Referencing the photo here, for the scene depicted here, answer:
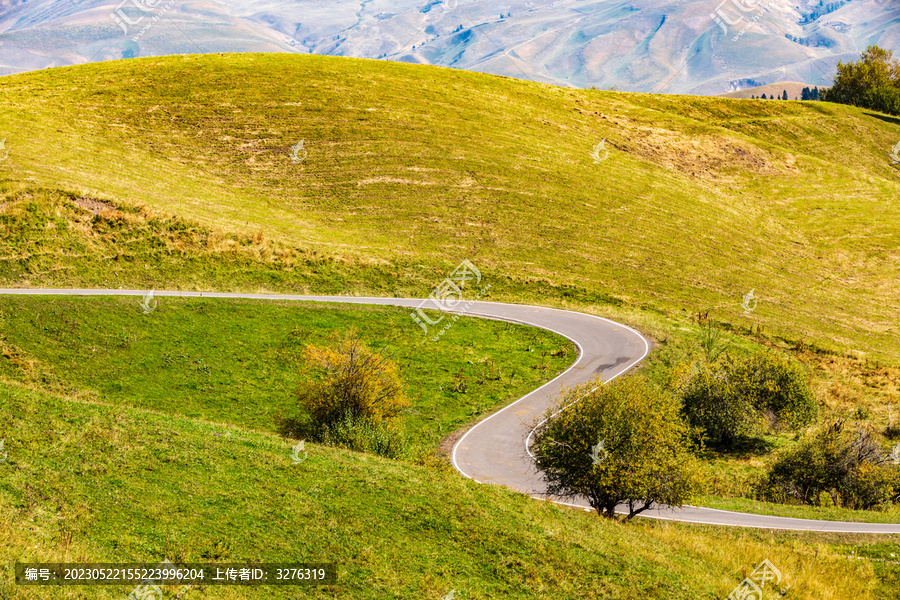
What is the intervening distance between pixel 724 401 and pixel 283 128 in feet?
198

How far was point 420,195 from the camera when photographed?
2707 inches

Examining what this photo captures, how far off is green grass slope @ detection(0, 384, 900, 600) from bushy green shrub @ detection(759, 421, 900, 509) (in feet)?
31.9
